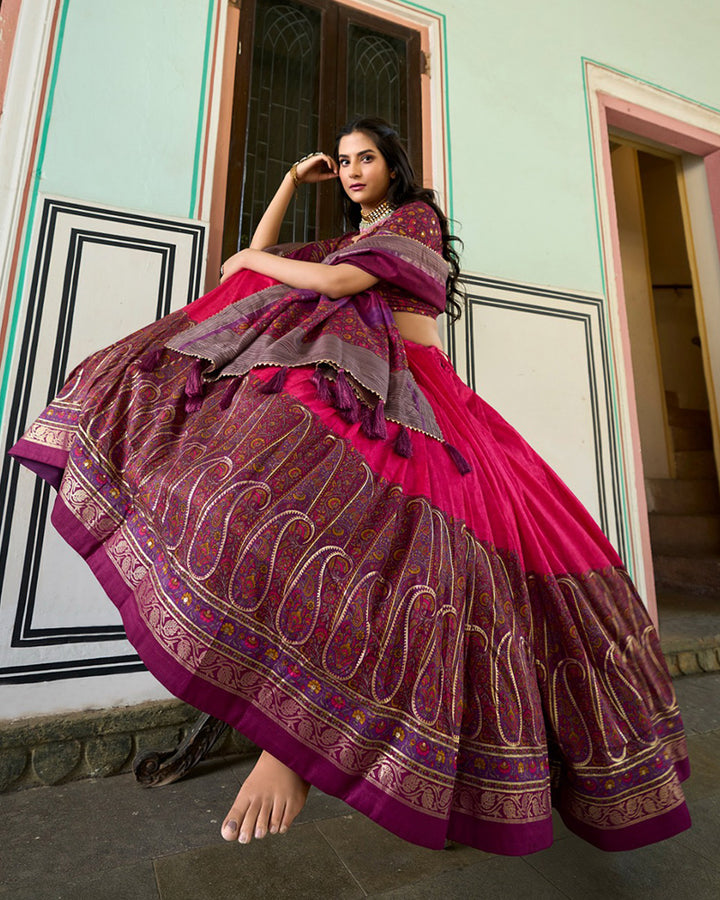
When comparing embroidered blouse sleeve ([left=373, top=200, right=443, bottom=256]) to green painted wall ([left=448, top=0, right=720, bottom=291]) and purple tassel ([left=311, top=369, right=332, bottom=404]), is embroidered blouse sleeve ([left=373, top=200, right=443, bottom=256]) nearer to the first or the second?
purple tassel ([left=311, top=369, right=332, bottom=404])

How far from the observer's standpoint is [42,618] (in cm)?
141

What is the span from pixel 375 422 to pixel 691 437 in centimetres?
425

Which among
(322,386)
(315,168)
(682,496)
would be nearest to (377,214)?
(315,168)

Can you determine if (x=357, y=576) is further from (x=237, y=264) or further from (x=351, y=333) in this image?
(x=237, y=264)

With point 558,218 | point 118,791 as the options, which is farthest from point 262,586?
point 558,218

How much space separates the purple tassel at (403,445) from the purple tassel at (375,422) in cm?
3

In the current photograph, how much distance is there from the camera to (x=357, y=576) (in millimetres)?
777

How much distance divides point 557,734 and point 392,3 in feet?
8.87

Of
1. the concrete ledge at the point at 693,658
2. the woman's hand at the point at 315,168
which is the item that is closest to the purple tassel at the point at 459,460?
the woman's hand at the point at 315,168

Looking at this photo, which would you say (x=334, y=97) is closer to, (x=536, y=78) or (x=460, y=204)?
(x=460, y=204)

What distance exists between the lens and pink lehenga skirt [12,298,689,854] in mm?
719

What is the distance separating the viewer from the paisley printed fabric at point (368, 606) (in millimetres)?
720

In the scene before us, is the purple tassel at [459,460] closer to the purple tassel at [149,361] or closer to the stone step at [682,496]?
the purple tassel at [149,361]

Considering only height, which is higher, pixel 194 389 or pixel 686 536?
pixel 194 389
